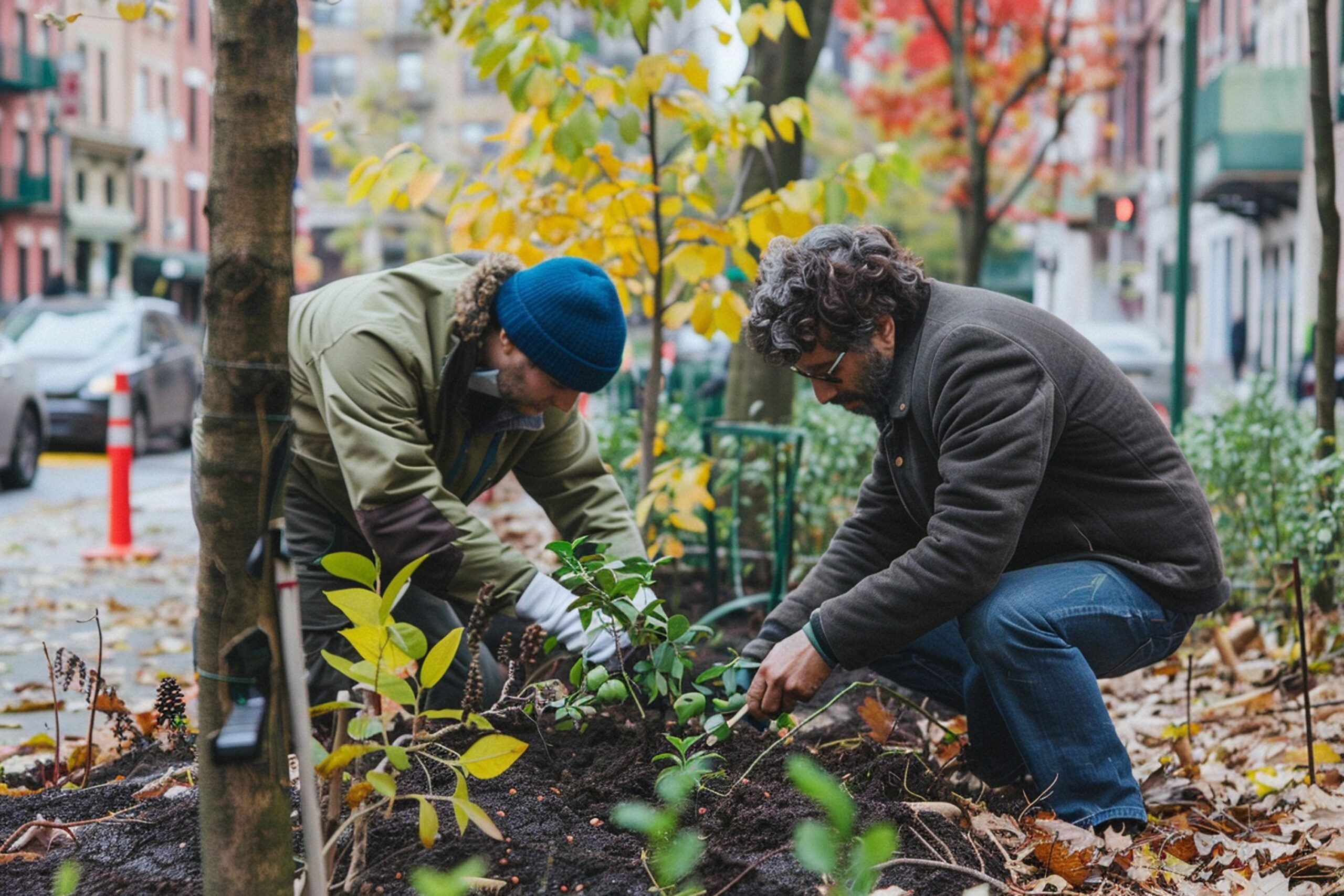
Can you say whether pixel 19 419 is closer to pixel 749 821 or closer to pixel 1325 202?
pixel 1325 202

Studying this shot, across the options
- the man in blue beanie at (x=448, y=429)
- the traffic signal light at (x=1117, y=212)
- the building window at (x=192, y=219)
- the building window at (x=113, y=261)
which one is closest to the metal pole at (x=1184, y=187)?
the traffic signal light at (x=1117, y=212)

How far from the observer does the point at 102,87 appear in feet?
148

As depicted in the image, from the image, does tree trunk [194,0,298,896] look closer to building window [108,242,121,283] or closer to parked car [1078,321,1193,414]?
parked car [1078,321,1193,414]

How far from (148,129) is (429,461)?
4691 centimetres

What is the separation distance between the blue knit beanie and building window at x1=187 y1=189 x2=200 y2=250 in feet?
169

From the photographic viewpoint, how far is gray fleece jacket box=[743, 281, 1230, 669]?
2.87m

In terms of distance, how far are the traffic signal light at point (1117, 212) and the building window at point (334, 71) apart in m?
52.7

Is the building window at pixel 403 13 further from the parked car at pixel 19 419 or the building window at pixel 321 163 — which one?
the parked car at pixel 19 419

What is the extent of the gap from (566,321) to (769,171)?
3472 mm

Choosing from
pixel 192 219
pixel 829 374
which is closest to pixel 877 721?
pixel 829 374

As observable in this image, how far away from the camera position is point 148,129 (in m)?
46.1

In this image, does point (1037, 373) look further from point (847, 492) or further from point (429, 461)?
point (847, 492)

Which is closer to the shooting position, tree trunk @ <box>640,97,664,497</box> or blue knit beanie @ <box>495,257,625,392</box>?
blue knit beanie @ <box>495,257,625,392</box>

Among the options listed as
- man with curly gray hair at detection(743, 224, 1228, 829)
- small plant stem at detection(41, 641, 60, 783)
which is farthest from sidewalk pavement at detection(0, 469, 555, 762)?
man with curly gray hair at detection(743, 224, 1228, 829)
